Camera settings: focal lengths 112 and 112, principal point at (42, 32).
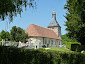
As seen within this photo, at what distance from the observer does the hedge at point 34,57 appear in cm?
541

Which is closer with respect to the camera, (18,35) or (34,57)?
(34,57)

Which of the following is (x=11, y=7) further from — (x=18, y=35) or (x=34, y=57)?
(x=18, y=35)

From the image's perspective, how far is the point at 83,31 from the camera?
18.6m

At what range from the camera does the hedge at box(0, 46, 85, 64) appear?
17.8ft

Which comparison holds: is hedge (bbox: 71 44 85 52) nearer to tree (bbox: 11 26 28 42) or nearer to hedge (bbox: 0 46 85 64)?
tree (bbox: 11 26 28 42)

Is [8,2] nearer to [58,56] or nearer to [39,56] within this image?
[39,56]

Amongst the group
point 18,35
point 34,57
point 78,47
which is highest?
point 18,35

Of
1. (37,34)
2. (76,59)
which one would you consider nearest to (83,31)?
(76,59)

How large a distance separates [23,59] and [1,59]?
121 centimetres

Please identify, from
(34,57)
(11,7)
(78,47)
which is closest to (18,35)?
(78,47)

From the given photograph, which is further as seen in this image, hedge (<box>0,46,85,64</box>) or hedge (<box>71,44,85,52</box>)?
hedge (<box>71,44,85,52</box>)

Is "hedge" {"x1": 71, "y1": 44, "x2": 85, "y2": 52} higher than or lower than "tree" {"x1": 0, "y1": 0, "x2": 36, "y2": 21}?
lower

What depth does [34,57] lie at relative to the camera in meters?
6.49

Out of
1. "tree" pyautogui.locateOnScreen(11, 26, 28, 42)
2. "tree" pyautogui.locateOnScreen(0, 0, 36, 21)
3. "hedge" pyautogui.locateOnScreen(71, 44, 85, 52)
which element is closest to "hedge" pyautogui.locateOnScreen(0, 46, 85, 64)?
"tree" pyautogui.locateOnScreen(0, 0, 36, 21)
